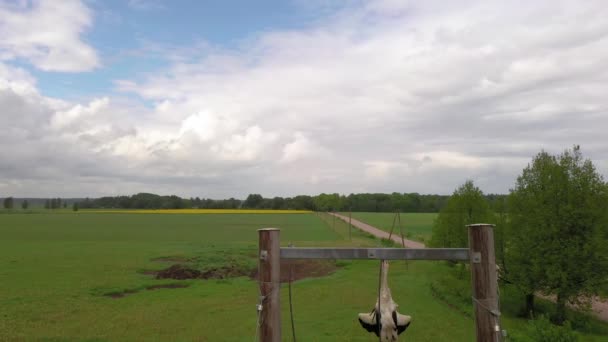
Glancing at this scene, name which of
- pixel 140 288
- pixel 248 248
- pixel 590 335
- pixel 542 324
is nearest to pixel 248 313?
pixel 140 288

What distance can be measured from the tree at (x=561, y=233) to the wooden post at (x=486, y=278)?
11510 mm

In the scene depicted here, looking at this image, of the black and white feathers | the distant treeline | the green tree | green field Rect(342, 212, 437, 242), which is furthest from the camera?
the distant treeline

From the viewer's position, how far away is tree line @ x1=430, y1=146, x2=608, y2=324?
14.4 meters

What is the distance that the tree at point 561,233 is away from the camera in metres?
14.4

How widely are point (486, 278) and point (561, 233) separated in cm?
1225

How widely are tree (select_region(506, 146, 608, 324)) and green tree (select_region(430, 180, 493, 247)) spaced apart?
4017 mm

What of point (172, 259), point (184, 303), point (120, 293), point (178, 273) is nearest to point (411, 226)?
point (172, 259)

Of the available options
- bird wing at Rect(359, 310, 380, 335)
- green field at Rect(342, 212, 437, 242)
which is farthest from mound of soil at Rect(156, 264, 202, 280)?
bird wing at Rect(359, 310, 380, 335)

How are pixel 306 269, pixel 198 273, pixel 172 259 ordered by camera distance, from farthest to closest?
pixel 172 259
pixel 306 269
pixel 198 273

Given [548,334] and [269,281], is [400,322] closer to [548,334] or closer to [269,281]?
[269,281]

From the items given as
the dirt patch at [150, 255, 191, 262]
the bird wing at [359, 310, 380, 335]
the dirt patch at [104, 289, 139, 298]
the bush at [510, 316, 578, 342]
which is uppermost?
the bird wing at [359, 310, 380, 335]

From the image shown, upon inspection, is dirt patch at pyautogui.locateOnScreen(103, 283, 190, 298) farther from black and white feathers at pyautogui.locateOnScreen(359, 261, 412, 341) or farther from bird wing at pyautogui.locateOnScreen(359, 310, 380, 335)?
black and white feathers at pyautogui.locateOnScreen(359, 261, 412, 341)

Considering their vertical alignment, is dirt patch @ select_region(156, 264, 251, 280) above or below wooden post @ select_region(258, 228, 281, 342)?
below

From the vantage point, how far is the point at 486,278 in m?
4.62
